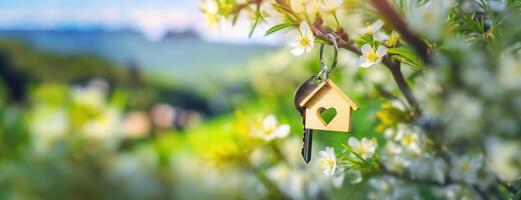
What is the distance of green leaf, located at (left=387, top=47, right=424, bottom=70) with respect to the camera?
69 cm

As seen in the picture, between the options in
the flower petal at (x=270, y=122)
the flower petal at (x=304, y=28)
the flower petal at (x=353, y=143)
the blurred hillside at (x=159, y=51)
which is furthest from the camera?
the blurred hillside at (x=159, y=51)

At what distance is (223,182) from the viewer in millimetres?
2236

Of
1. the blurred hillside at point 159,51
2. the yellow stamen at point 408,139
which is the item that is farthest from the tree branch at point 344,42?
the blurred hillside at point 159,51

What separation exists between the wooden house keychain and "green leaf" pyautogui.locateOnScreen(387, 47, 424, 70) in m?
0.06

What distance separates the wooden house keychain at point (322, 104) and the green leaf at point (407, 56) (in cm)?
6

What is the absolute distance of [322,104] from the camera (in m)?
0.71

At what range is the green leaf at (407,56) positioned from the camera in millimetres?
685

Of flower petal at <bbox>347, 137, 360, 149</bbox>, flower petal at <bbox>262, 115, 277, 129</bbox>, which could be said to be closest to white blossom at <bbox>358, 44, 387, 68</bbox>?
flower petal at <bbox>347, 137, 360, 149</bbox>

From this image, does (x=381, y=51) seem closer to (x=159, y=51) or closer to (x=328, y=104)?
(x=328, y=104)

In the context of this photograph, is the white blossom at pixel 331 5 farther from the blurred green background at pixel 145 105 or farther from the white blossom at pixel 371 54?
the blurred green background at pixel 145 105

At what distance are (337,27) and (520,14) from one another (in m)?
0.18

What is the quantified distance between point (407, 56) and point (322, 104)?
89 millimetres

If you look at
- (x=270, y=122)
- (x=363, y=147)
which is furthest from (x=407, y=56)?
(x=270, y=122)

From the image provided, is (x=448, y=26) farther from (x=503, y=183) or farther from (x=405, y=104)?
(x=503, y=183)
